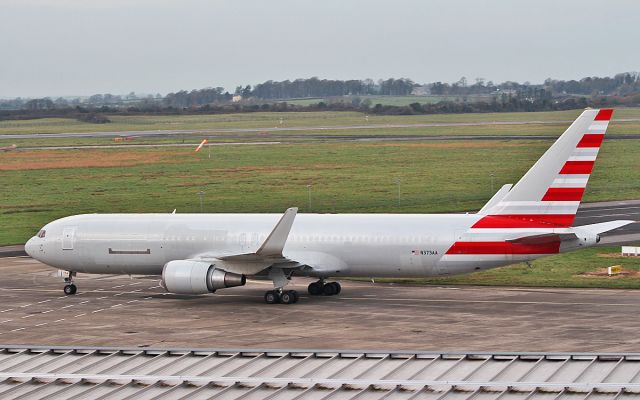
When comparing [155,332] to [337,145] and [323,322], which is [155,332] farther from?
[337,145]

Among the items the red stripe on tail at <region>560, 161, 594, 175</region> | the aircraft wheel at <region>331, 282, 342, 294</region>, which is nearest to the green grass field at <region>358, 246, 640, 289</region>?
the aircraft wheel at <region>331, 282, 342, 294</region>

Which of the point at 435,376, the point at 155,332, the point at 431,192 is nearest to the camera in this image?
the point at 435,376

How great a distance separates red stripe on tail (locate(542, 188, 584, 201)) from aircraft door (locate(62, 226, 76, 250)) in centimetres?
2396

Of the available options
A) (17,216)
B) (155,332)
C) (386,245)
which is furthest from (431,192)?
(155,332)

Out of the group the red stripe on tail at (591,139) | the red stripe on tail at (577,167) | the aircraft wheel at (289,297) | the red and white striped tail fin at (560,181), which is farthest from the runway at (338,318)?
the red stripe on tail at (591,139)

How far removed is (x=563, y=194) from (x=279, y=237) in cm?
1308

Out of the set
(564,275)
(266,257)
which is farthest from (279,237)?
(564,275)

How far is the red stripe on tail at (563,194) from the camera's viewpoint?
173ft

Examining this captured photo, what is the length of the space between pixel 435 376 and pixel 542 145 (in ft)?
436

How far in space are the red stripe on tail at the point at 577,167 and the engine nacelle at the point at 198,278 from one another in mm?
15733

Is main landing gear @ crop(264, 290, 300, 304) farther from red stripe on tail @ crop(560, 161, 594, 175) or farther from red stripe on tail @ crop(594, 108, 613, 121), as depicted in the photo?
red stripe on tail @ crop(594, 108, 613, 121)

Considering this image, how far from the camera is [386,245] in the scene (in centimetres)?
5484

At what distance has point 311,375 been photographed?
27.0 metres

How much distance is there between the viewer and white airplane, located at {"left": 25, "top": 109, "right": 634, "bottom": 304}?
52750mm
